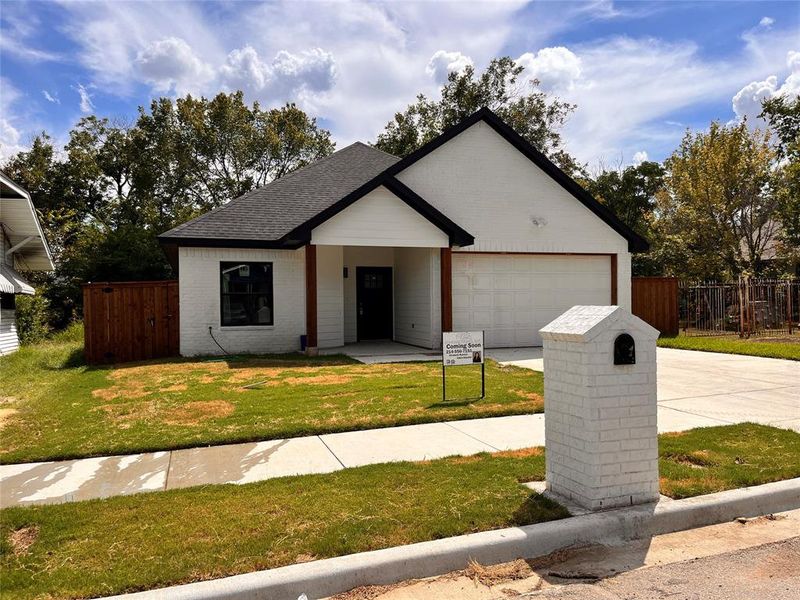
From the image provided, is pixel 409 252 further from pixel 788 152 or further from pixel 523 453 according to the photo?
pixel 788 152

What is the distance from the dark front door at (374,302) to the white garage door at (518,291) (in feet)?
10.7

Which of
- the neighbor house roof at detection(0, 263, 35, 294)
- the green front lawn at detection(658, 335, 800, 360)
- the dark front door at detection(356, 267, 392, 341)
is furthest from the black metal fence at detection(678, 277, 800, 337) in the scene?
the neighbor house roof at detection(0, 263, 35, 294)

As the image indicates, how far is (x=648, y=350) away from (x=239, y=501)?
3.57m

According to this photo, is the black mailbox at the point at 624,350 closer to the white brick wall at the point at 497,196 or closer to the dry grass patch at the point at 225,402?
the dry grass patch at the point at 225,402

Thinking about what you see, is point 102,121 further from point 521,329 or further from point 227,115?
point 521,329

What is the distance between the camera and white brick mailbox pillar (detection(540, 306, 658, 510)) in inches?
179

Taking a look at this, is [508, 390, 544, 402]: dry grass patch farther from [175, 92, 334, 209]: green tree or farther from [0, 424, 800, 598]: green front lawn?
[175, 92, 334, 209]: green tree

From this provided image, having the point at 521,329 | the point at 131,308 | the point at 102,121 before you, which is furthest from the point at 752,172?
the point at 102,121

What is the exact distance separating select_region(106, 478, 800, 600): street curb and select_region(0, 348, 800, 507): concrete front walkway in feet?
6.29

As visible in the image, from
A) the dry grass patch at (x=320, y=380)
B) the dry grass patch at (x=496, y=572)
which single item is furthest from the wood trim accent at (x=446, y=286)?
the dry grass patch at (x=496, y=572)

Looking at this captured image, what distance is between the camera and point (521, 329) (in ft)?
56.2

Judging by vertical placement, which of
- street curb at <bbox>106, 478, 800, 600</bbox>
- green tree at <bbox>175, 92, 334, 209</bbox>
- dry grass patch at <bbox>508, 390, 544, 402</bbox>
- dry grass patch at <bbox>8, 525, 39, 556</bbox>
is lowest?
street curb at <bbox>106, 478, 800, 600</bbox>

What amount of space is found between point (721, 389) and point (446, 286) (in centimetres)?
747

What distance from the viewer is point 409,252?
687 inches
